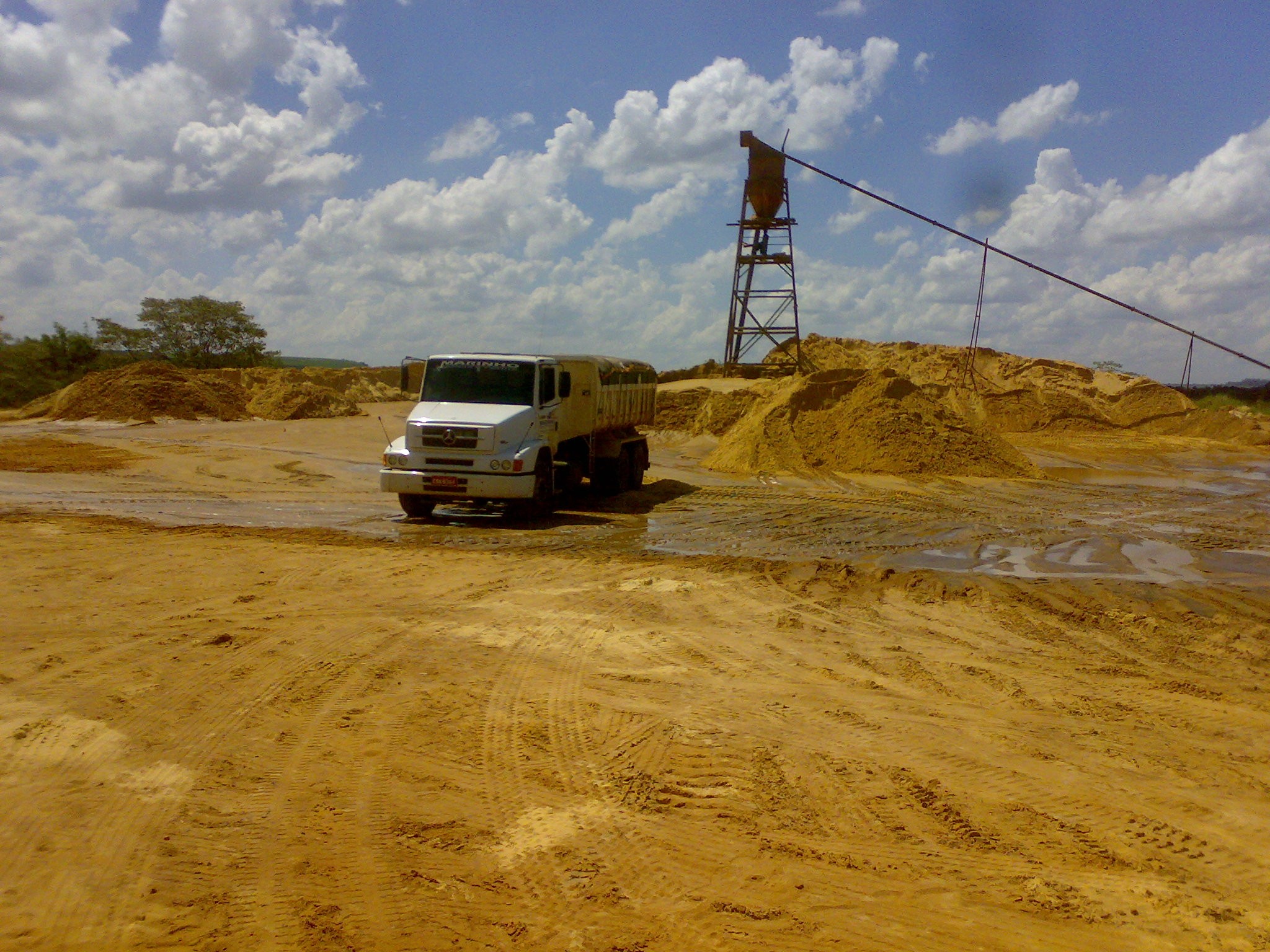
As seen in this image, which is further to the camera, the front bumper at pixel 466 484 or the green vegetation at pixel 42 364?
the green vegetation at pixel 42 364

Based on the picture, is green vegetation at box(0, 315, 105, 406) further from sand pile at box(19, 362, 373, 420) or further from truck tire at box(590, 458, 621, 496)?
truck tire at box(590, 458, 621, 496)

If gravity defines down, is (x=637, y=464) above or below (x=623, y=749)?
above

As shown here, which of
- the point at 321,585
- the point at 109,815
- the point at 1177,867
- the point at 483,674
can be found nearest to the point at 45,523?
the point at 321,585

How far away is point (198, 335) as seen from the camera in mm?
59812

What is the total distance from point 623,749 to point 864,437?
19.5m

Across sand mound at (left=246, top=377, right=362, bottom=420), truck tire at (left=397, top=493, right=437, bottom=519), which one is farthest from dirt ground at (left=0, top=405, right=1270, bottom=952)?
sand mound at (left=246, top=377, right=362, bottom=420)

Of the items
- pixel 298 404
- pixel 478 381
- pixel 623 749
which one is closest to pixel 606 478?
pixel 478 381

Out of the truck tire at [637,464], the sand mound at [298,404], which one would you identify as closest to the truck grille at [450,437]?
the truck tire at [637,464]

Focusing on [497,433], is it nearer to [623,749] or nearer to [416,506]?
[416,506]

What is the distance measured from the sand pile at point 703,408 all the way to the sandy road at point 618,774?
22984 mm

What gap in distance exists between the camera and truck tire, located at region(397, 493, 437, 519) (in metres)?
15.1

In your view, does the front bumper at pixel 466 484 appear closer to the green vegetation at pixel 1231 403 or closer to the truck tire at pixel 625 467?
the truck tire at pixel 625 467

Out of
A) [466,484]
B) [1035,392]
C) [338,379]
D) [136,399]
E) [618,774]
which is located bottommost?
[618,774]

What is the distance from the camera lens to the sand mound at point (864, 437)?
23.1 meters
